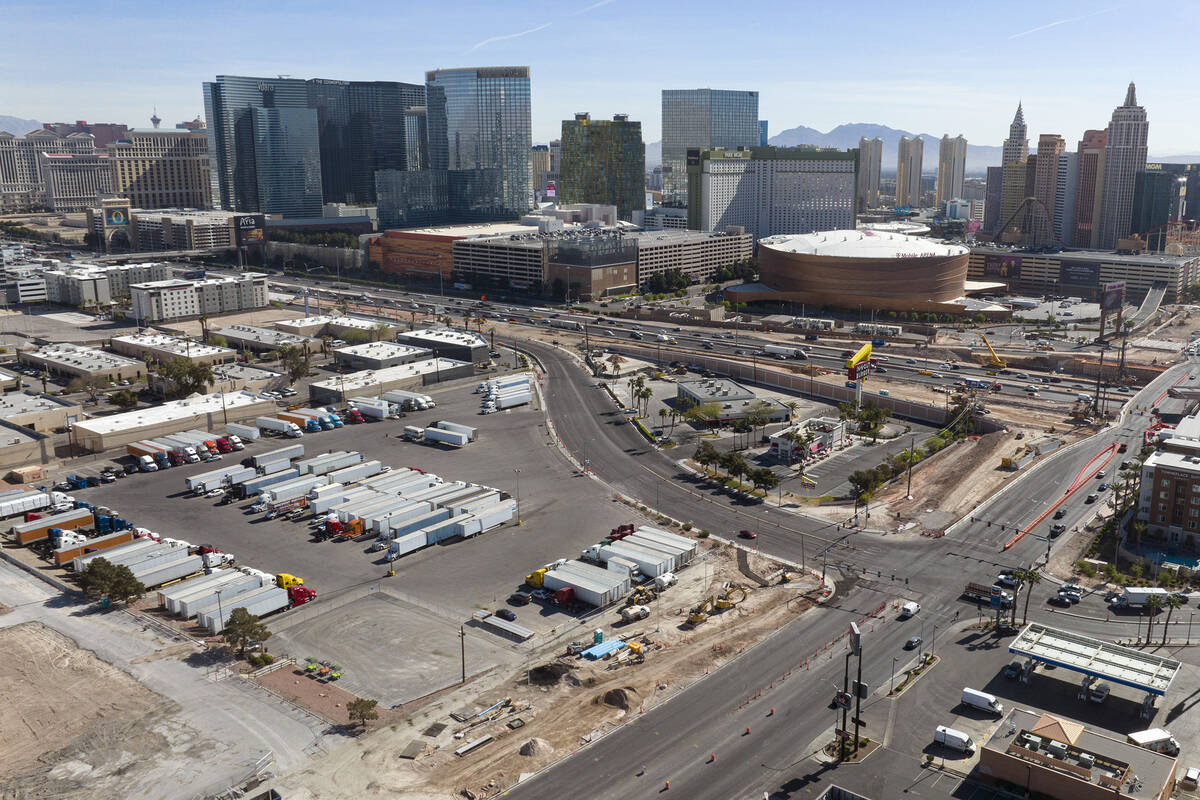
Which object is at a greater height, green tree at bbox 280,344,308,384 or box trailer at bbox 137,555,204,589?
green tree at bbox 280,344,308,384

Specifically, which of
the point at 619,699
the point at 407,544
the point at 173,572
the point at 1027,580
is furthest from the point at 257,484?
the point at 1027,580

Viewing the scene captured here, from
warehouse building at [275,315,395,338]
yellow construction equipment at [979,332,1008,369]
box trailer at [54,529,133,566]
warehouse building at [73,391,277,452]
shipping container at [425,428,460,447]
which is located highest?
warehouse building at [275,315,395,338]

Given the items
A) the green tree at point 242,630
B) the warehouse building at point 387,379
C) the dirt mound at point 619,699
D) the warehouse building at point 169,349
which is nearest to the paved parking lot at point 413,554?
the green tree at point 242,630

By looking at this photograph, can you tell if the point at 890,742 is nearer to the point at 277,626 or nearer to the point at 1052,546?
the point at 1052,546

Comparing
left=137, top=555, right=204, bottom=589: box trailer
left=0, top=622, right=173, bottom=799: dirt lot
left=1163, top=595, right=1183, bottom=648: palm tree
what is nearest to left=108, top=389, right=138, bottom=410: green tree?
left=137, top=555, right=204, bottom=589: box trailer

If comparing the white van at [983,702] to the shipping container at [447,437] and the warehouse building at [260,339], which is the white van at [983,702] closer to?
the shipping container at [447,437]

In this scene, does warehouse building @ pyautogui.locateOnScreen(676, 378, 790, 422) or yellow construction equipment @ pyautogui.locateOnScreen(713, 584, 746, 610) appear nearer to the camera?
yellow construction equipment @ pyautogui.locateOnScreen(713, 584, 746, 610)

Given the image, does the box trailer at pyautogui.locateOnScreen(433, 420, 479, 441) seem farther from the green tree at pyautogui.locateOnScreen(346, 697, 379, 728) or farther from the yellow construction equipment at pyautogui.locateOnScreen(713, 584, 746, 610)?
the green tree at pyautogui.locateOnScreen(346, 697, 379, 728)
